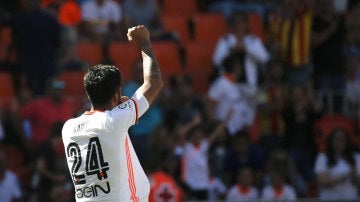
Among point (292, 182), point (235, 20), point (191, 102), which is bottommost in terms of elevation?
point (292, 182)

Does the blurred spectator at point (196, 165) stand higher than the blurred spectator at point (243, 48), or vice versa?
the blurred spectator at point (243, 48)

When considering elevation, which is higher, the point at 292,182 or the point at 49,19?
the point at 49,19

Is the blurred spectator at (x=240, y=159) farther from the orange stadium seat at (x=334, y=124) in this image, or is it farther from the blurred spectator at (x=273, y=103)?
the orange stadium seat at (x=334, y=124)

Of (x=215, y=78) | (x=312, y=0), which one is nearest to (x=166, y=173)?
(x=215, y=78)

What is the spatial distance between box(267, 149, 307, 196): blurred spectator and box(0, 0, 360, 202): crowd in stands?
2 cm

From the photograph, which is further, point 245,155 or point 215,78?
point 215,78

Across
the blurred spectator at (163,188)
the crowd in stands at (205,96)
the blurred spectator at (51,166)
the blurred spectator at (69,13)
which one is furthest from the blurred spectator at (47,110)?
the blurred spectator at (163,188)

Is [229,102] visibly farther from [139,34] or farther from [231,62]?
[139,34]

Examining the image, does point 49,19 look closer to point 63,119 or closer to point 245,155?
point 63,119

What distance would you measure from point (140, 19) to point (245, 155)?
298cm

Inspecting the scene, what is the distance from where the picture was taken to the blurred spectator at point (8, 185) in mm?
12648

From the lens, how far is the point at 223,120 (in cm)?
1416

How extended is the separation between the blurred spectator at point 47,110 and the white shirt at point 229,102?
2079 millimetres

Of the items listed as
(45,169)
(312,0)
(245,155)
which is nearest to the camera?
(45,169)
